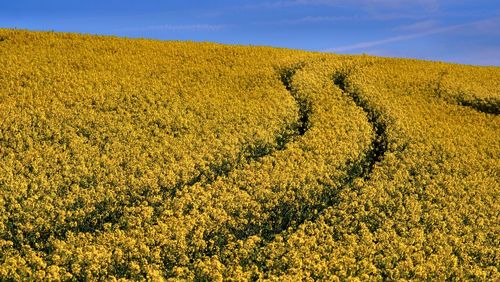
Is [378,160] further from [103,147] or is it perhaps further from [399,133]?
[103,147]

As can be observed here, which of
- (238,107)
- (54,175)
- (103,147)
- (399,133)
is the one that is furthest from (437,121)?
(54,175)

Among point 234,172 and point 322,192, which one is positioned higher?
point 234,172

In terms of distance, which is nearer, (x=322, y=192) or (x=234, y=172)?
(x=322, y=192)

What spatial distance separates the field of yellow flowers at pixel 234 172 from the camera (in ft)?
61.4

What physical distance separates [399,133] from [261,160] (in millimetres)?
10339

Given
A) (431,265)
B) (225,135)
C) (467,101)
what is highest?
(467,101)

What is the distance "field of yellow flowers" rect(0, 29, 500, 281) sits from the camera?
18.7m

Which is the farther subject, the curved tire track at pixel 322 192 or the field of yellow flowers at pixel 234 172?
the curved tire track at pixel 322 192

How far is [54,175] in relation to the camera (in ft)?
75.3

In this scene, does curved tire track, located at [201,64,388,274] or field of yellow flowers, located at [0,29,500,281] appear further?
curved tire track, located at [201,64,388,274]

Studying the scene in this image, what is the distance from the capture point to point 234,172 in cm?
2478

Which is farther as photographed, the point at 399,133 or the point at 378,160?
the point at 399,133

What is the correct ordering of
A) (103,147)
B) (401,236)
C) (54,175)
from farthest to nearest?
(103,147) → (54,175) → (401,236)

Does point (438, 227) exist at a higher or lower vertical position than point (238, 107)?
lower
